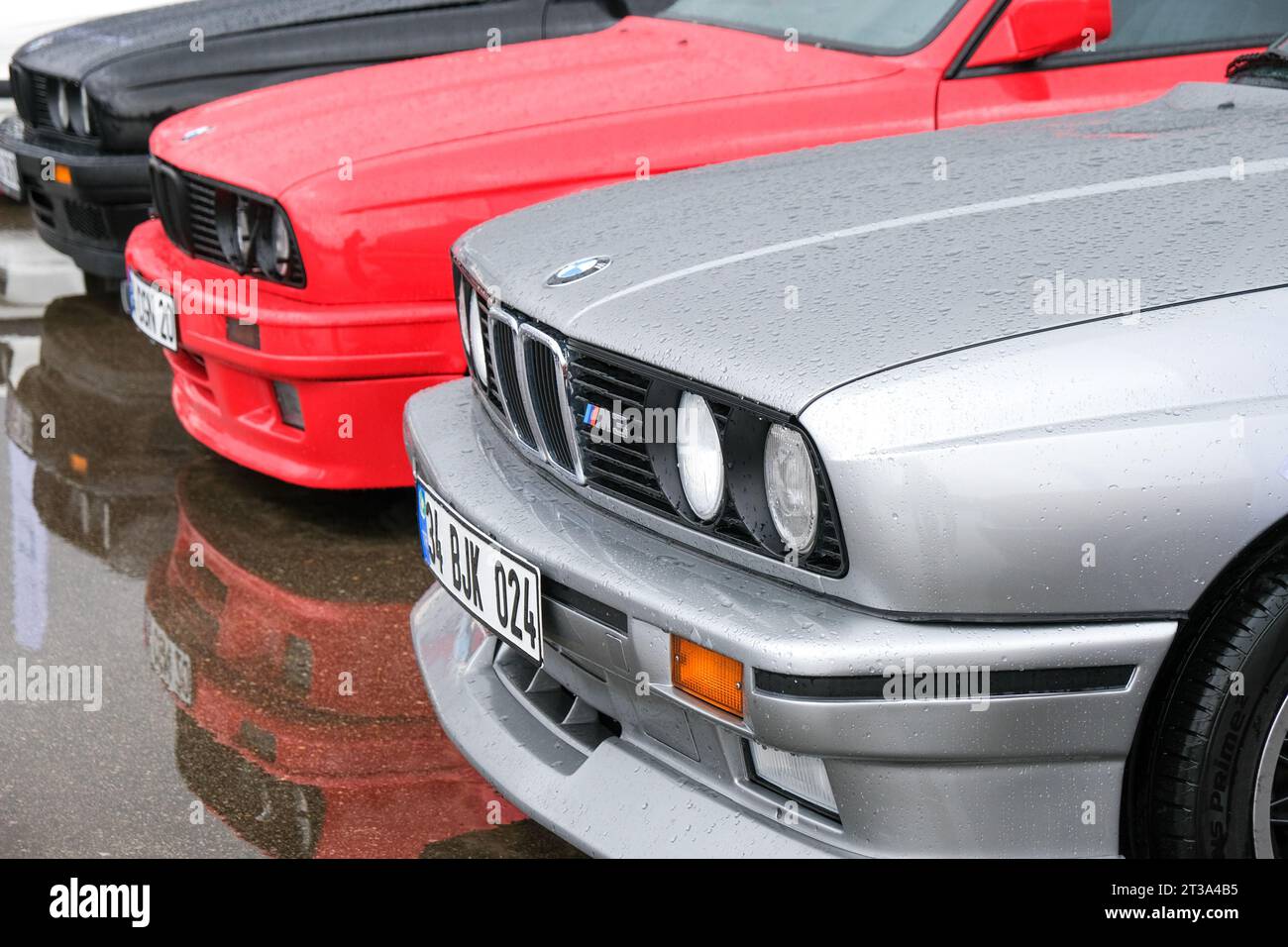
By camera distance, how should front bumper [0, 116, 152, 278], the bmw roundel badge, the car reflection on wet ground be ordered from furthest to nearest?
front bumper [0, 116, 152, 278]
the car reflection on wet ground
the bmw roundel badge

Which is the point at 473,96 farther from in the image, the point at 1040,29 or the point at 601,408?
the point at 601,408

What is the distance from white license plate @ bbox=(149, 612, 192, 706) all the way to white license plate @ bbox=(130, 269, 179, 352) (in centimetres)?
79

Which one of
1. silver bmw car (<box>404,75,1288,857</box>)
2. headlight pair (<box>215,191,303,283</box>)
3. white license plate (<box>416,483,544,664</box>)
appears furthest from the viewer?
headlight pair (<box>215,191,303,283</box>)

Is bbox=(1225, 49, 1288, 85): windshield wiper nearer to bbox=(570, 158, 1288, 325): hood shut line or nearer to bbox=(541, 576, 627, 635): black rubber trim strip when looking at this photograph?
bbox=(570, 158, 1288, 325): hood shut line

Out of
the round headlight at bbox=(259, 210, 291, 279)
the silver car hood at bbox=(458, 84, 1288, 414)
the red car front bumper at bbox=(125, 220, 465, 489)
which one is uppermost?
the silver car hood at bbox=(458, 84, 1288, 414)

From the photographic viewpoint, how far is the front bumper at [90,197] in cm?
487

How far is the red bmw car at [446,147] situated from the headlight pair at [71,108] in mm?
1430

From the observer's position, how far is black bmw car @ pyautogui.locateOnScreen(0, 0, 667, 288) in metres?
4.75

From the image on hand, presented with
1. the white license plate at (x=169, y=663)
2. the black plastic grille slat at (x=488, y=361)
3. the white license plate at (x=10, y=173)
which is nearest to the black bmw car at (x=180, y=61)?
the white license plate at (x=10, y=173)

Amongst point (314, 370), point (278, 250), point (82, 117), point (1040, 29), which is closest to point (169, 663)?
point (314, 370)

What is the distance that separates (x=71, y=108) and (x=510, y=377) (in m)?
3.46

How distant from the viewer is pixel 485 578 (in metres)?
2.09

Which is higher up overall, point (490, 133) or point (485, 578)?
point (490, 133)

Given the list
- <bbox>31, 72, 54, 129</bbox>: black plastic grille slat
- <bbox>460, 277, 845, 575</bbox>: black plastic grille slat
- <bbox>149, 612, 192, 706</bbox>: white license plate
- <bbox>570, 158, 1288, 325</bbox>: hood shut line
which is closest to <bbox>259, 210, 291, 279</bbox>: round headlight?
<bbox>149, 612, 192, 706</bbox>: white license plate
